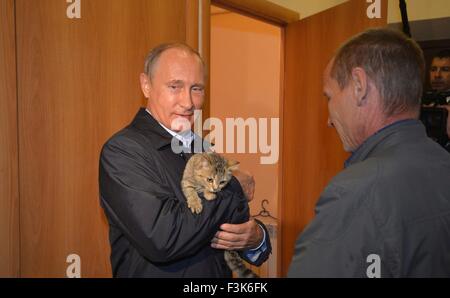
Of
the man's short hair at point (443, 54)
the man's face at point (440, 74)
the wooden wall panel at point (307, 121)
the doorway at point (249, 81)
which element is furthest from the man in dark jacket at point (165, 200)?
the doorway at point (249, 81)

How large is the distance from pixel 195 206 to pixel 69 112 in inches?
35.7

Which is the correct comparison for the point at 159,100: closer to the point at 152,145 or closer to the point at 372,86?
the point at 152,145

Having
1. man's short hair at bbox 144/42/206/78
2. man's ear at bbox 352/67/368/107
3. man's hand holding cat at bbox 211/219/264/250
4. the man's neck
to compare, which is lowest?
man's hand holding cat at bbox 211/219/264/250

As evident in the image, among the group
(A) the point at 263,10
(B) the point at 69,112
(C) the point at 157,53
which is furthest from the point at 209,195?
(A) the point at 263,10

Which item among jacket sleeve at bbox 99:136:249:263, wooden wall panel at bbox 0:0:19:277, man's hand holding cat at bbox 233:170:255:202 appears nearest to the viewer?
jacket sleeve at bbox 99:136:249:263

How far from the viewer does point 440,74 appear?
236cm

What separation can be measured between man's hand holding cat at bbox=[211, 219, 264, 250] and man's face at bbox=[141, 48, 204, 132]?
0.39 meters

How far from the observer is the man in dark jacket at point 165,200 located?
0.95 m

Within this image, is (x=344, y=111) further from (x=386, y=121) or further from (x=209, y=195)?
(x=209, y=195)

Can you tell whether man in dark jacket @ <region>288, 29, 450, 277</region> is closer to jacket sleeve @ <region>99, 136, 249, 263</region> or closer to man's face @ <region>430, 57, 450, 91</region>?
jacket sleeve @ <region>99, 136, 249, 263</region>

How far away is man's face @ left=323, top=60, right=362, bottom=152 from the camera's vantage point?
95 centimetres

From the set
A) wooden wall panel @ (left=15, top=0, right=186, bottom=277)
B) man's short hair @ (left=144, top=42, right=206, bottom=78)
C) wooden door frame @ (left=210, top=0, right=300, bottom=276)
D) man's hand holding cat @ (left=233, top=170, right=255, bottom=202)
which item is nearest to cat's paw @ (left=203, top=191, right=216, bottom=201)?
man's hand holding cat @ (left=233, top=170, right=255, bottom=202)

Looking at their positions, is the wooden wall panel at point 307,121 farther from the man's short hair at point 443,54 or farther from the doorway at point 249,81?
the man's short hair at point 443,54

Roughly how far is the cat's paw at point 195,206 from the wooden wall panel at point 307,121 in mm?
1640
